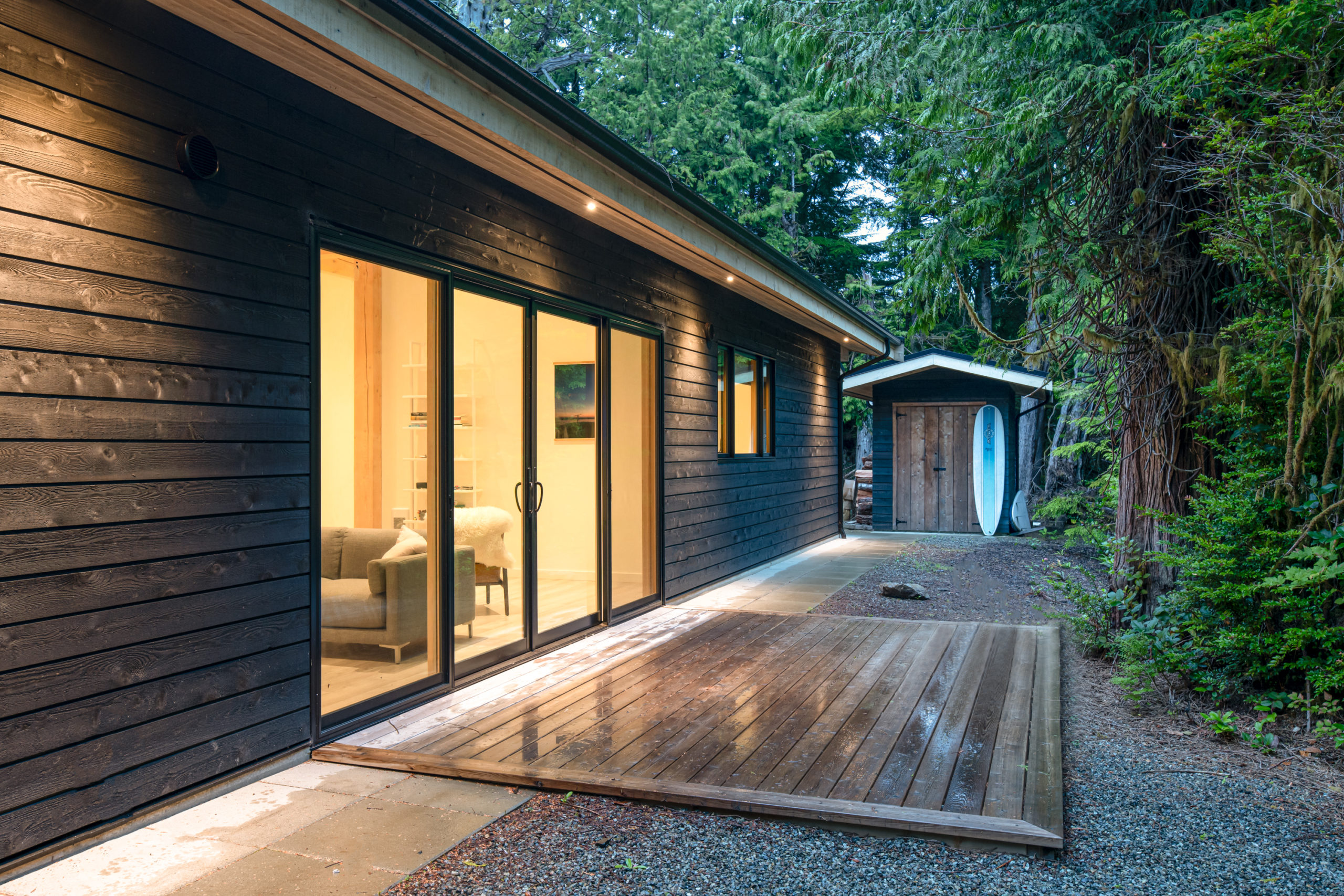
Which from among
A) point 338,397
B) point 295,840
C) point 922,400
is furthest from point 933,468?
point 295,840

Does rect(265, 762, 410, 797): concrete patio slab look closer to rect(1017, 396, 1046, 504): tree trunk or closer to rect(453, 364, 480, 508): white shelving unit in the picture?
rect(453, 364, 480, 508): white shelving unit

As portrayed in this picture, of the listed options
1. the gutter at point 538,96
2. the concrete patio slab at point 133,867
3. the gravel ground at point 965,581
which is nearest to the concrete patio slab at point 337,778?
the concrete patio slab at point 133,867

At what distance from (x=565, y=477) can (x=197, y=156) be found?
2693mm

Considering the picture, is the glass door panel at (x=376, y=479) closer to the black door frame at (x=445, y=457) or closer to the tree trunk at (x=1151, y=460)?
the black door frame at (x=445, y=457)

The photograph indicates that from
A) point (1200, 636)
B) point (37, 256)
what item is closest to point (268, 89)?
point (37, 256)

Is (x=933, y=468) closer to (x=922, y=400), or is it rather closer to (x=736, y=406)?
(x=922, y=400)

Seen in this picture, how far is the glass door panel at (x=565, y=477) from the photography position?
468cm

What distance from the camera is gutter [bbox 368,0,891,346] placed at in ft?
9.39

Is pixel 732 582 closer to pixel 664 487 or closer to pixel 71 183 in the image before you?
pixel 664 487

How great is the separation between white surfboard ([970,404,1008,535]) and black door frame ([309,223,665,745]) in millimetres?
7387

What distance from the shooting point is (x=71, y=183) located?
7.71 ft

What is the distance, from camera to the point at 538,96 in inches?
139

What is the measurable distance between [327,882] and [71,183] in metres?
2.02

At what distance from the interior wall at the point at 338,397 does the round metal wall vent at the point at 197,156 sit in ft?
2.05
